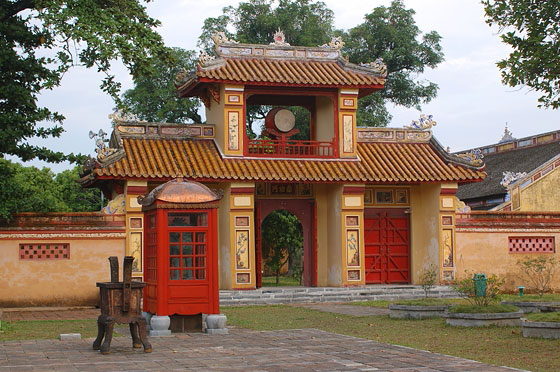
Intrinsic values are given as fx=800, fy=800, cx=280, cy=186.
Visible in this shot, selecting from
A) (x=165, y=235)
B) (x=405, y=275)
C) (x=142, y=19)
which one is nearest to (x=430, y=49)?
(x=405, y=275)

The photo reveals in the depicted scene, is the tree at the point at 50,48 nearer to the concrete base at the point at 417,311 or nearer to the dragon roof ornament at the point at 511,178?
the concrete base at the point at 417,311

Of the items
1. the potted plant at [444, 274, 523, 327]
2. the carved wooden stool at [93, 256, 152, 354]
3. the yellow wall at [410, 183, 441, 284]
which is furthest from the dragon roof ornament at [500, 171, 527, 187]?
the carved wooden stool at [93, 256, 152, 354]

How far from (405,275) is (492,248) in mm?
2615

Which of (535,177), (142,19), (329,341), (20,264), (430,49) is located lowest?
(329,341)

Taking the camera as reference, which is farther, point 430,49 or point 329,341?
point 430,49

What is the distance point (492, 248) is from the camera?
75.7 feet

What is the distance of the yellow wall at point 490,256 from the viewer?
22844 mm

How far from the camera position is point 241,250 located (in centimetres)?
2086

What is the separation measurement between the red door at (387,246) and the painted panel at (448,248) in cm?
134

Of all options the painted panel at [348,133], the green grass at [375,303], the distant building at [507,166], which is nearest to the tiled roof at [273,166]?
the painted panel at [348,133]

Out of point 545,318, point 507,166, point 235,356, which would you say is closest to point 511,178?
point 507,166

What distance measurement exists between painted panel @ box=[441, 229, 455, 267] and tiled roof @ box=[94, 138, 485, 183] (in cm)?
152

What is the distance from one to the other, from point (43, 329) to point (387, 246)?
11870 millimetres

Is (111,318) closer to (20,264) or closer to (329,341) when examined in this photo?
(329,341)
